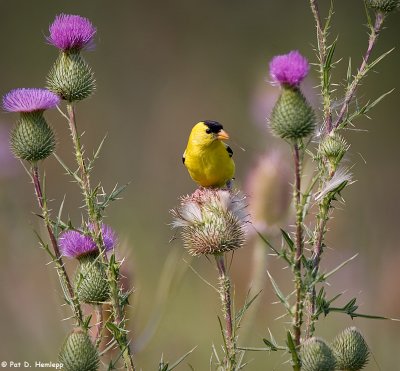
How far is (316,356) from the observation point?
1.52 meters

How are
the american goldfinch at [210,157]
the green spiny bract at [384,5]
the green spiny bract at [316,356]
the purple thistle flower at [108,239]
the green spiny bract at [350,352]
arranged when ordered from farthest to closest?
the american goldfinch at [210,157] → the green spiny bract at [384,5] → the purple thistle flower at [108,239] → the green spiny bract at [350,352] → the green spiny bract at [316,356]

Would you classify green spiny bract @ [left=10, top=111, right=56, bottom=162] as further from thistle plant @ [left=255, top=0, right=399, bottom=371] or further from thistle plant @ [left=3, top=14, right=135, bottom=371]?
thistle plant @ [left=255, top=0, right=399, bottom=371]

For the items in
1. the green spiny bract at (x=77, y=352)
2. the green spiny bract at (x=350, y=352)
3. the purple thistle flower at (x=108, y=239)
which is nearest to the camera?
the green spiny bract at (x=77, y=352)

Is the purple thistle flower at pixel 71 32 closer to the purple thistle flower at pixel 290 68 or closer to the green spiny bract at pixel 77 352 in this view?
the purple thistle flower at pixel 290 68

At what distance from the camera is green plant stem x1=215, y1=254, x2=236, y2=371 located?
1663 millimetres

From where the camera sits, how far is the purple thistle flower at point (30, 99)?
78.5 inches

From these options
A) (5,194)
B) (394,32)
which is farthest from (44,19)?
(5,194)

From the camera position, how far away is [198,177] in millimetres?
3139

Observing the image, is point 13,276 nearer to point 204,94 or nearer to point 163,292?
point 163,292

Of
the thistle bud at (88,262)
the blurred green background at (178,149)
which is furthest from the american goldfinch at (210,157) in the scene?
the thistle bud at (88,262)

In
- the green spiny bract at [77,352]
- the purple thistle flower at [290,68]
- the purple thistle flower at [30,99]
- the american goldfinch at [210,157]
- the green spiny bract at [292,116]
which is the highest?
the purple thistle flower at [30,99]

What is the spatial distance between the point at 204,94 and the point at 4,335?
3648 mm

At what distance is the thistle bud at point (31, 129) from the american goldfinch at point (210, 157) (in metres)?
1.11

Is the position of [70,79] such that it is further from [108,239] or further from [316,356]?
Result: [316,356]
